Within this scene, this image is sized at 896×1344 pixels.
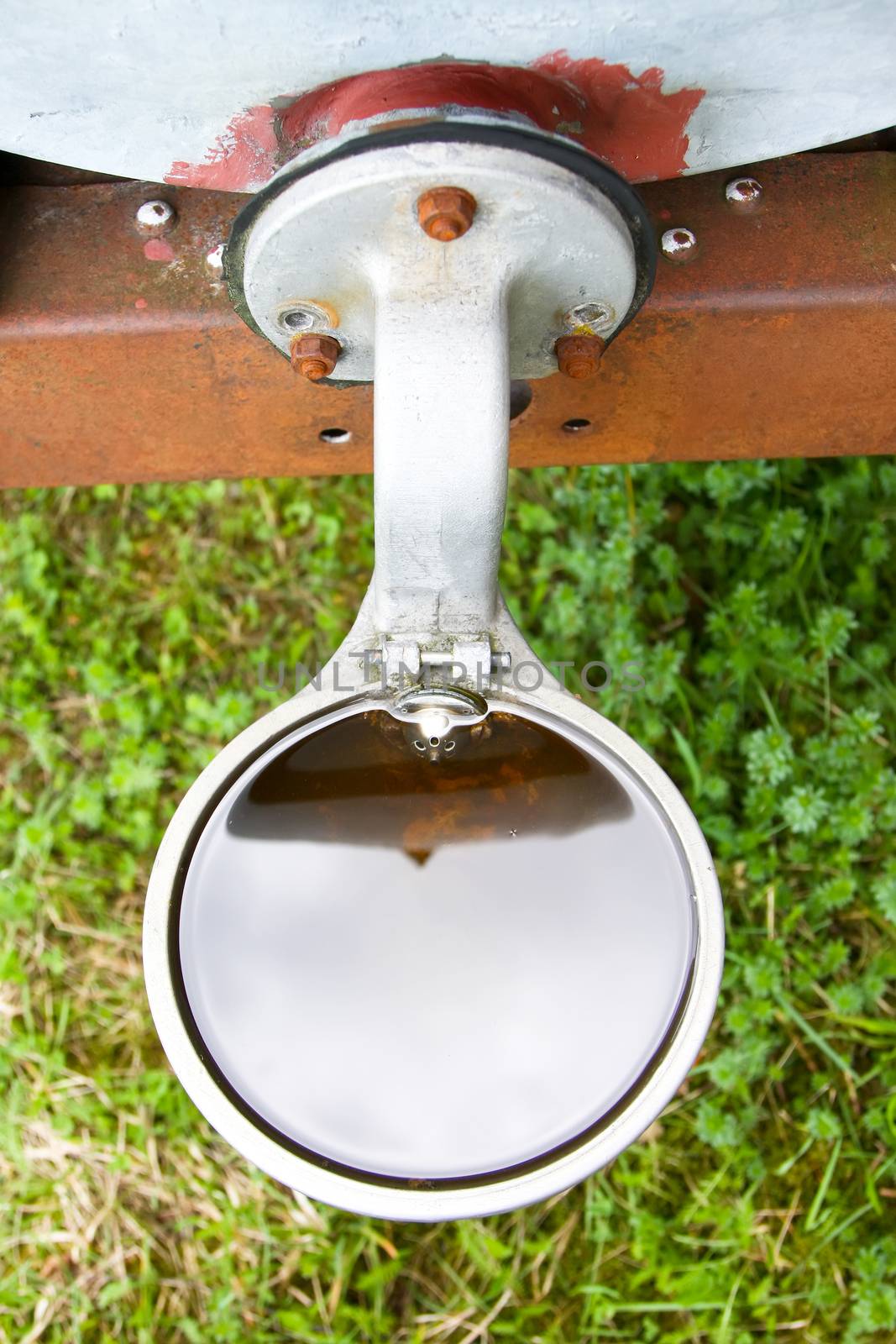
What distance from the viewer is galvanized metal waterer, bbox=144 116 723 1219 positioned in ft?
3.12

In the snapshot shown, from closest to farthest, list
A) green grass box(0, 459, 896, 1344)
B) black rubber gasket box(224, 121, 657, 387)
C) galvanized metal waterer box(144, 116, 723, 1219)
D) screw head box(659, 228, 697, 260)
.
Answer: black rubber gasket box(224, 121, 657, 387), galvanized metal waterer box(144, 116, 723, 1219), screw head box(659, 228, 697, 260), green grass box(0, 459, 896, 1344)

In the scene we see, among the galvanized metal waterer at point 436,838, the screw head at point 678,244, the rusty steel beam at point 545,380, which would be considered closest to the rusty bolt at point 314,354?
the galvanized metal waterer at point 436,838

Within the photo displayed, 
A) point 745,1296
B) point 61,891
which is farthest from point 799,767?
point 61,891

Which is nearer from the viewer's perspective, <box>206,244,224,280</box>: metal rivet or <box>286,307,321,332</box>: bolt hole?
<box>286,307,321,332</box>: bolt hole

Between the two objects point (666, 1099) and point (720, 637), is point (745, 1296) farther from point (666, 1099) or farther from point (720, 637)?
point (720, 637)

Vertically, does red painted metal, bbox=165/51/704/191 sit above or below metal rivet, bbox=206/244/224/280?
below

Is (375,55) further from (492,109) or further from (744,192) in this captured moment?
(744,192)

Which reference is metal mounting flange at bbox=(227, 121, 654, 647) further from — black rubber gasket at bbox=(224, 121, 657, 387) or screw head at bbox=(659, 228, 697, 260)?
screw head at bbox=(659, 228, 697, 260)

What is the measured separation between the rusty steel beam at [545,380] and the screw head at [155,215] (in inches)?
0.5

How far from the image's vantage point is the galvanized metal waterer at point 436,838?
95cm

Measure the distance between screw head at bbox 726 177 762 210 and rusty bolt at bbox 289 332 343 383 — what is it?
45 cm

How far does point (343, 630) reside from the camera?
199 centimetres

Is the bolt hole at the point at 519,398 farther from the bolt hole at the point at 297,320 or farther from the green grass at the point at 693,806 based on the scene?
the green grass at the point at 693,806

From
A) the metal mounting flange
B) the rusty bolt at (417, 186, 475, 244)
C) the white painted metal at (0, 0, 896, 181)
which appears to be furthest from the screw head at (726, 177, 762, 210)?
the rusty bolt at (417, 186, 475, 244)
